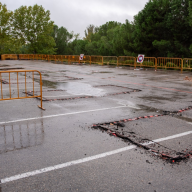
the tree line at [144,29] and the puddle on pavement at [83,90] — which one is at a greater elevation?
the tree line at [144,29]

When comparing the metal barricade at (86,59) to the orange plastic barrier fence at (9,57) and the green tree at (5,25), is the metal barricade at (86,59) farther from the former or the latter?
the green tree at (5,25)

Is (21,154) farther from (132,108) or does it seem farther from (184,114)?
(184,114)

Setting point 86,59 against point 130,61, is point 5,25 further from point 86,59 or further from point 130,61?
point 130,61

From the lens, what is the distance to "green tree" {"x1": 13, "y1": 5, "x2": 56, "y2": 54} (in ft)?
262

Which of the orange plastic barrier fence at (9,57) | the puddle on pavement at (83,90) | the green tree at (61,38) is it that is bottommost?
the puddle on pavement at (83,90)

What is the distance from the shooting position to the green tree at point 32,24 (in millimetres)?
80000

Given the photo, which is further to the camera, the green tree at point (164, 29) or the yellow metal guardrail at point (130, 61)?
the green tree at point (164, 29)

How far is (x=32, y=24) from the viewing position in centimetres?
8094

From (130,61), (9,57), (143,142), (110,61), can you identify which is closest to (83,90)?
(143,142)

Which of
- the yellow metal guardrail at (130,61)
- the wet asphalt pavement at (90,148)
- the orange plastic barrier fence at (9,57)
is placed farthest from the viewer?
the orange plastic barrier fence at (9,57)

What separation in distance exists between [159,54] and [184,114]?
38324mm

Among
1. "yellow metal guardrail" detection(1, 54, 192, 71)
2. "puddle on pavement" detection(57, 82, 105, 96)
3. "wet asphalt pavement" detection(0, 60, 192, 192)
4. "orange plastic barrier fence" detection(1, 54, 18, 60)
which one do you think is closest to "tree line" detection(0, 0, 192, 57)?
"yellow metal guardrail" detection(1, 54, 192, 71)

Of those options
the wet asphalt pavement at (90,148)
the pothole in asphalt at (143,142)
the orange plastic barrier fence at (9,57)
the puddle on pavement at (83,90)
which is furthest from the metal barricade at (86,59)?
the pothole in asphalt at (143,142)

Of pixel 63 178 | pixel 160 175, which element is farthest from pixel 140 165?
pixel 63 178
